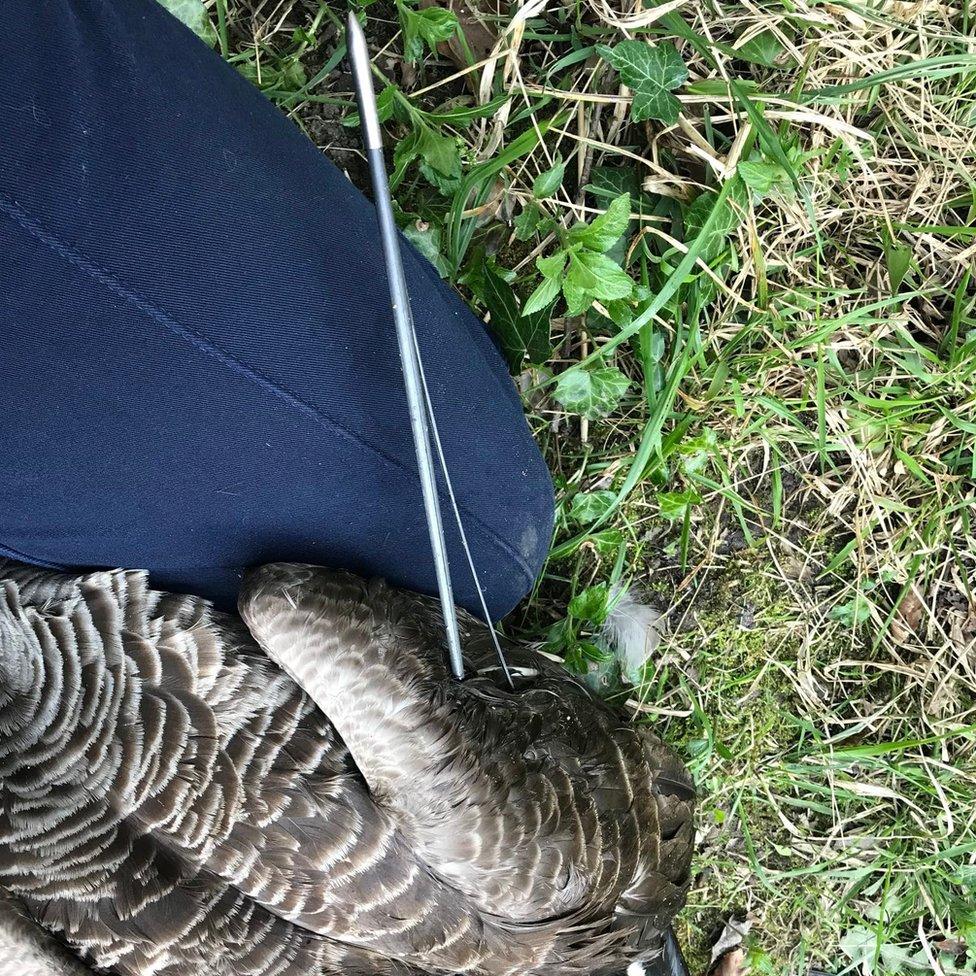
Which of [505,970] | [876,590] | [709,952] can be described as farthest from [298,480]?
[709,952]

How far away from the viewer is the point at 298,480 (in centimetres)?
146

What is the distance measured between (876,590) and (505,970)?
1245mm

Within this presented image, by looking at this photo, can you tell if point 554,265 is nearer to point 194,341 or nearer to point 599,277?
point 599,277

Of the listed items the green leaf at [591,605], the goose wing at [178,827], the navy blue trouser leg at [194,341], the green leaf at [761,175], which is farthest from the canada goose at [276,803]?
the green leaf at [761,175]

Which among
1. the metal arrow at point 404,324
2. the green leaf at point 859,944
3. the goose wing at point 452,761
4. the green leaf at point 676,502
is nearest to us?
the metal arrow at point 404,324

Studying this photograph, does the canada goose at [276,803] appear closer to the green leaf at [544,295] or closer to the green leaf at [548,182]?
the green leaf at [544,295]

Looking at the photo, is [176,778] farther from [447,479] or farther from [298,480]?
[447,479]

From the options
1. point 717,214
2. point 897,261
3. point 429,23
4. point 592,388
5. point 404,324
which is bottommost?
point 897,261

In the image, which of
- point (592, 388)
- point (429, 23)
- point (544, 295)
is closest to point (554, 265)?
point (544, 295)

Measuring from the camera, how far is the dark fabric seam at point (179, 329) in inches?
45.6

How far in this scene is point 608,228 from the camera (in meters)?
1.76

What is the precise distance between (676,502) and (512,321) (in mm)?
569

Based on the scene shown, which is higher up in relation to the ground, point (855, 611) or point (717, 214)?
point (717, 214)

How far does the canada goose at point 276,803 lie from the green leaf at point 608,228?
85 centimetres
